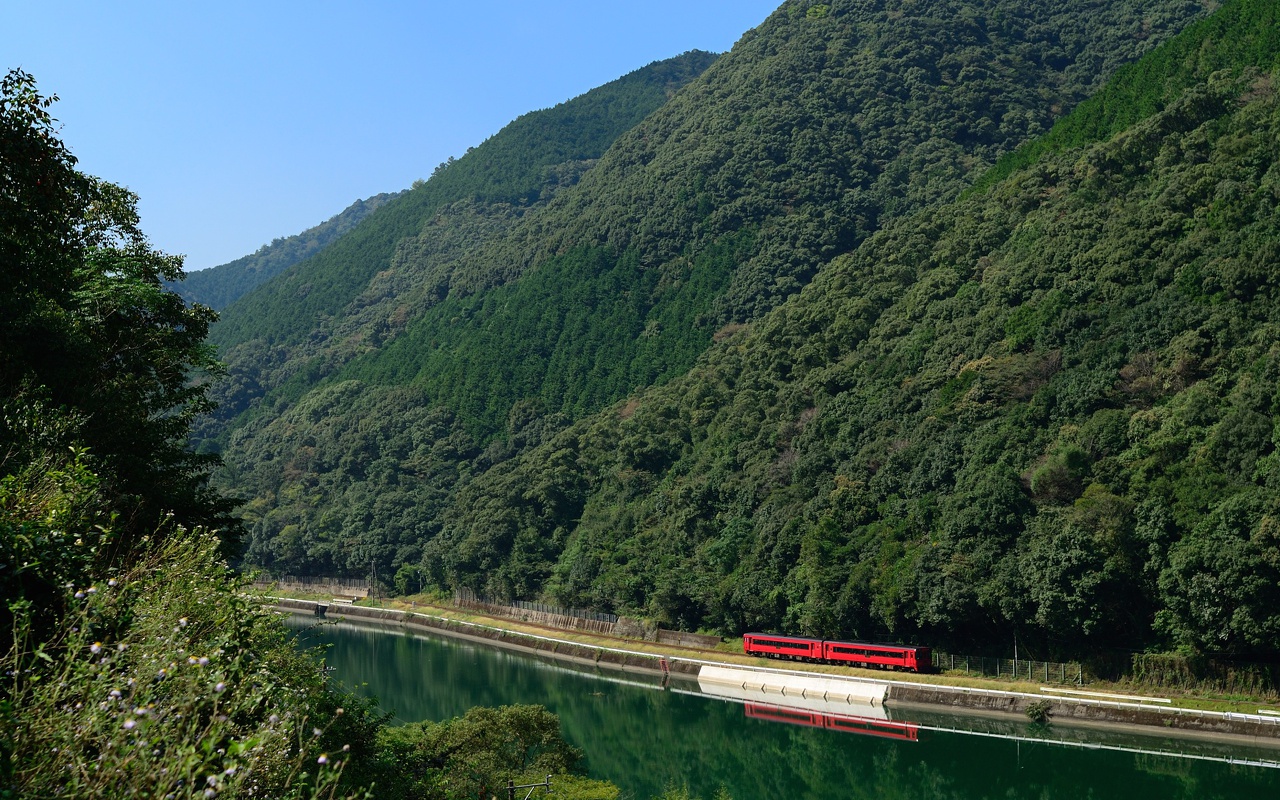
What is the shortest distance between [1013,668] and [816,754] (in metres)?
10.1

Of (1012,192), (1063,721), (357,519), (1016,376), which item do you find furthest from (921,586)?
(357,519)

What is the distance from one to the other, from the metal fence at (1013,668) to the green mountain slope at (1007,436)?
0.85 meters

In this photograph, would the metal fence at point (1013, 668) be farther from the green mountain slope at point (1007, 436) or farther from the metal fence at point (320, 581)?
the metal fence at point (320, 581)

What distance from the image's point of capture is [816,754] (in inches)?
1518

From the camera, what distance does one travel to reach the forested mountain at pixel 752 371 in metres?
50.7

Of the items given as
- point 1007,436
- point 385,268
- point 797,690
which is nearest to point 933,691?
point 797,690

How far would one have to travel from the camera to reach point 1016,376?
52719 millimetres

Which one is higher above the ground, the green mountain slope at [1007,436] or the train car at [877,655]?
the green mountain slope at [1007,436]

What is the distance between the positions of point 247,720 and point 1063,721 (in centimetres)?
3572

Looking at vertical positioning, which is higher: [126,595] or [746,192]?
[746,192]

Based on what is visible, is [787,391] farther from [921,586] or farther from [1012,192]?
[921,586]

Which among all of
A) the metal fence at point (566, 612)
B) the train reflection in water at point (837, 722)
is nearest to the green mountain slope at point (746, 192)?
the metal fence at point (566, 612)

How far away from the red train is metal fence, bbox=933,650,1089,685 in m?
0.80

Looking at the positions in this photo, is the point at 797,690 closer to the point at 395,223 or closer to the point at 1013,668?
the point at 1013,668
